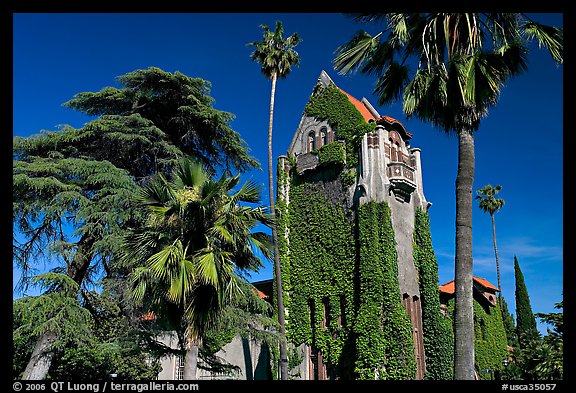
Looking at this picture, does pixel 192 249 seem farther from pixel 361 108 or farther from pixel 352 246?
pixel 361 108

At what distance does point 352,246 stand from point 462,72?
17.3 metres

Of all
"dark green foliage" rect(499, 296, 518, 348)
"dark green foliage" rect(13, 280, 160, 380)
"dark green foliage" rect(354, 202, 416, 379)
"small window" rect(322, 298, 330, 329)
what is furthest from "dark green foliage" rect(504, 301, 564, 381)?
"dark green foliage" rect(499, 296, 518, 348)

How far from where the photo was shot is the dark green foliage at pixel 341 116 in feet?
97.5

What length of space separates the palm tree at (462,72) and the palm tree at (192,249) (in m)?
5.09

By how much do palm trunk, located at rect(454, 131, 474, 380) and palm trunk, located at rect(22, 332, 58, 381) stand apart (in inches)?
580

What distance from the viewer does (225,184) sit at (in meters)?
13.7

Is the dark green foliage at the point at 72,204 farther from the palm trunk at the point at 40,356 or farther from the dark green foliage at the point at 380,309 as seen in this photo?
the dark green foliage at the point at 380,309

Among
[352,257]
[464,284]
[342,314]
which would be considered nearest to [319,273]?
[352,257]

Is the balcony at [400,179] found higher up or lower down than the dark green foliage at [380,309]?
higher up

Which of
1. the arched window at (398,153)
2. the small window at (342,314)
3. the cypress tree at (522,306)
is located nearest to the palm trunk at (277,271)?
the small window at (342,314)

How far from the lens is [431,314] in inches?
1144

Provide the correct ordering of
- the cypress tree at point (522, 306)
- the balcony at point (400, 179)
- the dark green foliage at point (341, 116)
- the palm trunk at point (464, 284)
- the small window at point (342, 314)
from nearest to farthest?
the palm trunk at point (464, 284), the small window at point (342, 314), the balcony at point (400, 179), the dark green foliage at point (341, 116), the cypress tree at point (522, 306)
